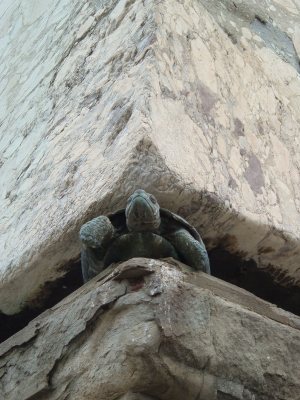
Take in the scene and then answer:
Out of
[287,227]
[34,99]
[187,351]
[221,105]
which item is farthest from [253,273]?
[34,99]

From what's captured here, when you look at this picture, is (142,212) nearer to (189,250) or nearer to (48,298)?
(189,250)

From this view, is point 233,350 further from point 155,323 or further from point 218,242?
point 218,242

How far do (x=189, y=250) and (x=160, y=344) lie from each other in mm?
270

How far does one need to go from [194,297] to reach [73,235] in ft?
1.12

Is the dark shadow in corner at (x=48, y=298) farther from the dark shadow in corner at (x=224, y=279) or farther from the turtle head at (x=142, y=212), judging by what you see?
the turtle head at (x=142, y=212)

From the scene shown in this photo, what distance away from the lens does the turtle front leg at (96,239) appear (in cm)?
154

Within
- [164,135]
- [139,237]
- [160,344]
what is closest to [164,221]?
[139,237]

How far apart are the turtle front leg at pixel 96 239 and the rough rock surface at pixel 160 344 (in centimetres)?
4

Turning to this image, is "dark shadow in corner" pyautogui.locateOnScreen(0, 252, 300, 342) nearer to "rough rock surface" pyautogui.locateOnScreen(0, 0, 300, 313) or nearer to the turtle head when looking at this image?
"rough rock surface" pyautogui.locateOnScreen(0, 0, 300, 313)

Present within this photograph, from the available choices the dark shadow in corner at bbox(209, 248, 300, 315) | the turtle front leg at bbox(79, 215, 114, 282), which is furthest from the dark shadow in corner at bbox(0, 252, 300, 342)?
the turtle front leg at bbox(79, 215, 114, 282)

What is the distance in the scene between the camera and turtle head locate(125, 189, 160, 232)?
4.94 feet

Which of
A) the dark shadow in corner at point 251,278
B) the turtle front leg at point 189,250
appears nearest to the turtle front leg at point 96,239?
the turtle front leg at point 189,250

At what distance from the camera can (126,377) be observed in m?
1.30

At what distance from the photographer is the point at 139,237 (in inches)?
60.6
